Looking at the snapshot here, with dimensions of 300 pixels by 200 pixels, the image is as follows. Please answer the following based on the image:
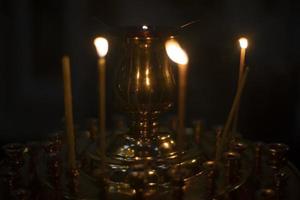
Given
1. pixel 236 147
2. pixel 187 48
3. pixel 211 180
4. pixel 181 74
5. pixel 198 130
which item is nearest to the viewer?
pixel 181 74

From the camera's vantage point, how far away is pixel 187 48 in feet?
4.58

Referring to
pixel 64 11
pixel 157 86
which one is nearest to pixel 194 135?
pixel 157 86

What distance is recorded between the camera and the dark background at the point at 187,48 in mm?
1340

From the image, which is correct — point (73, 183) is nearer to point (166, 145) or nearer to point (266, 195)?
point (166, 145)

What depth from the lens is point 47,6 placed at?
4.36 feet

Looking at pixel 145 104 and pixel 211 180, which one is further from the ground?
pixel 145 104

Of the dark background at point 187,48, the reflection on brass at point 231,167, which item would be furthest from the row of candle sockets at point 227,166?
the dark background at point 187,48

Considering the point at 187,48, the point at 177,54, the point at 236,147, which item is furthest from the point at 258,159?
the point at 187,48

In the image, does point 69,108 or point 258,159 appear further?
point 258,159

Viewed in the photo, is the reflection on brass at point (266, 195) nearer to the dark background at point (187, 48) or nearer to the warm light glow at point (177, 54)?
the warm light glow at point (177, 54)

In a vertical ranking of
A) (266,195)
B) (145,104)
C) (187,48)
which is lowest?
(266,195)

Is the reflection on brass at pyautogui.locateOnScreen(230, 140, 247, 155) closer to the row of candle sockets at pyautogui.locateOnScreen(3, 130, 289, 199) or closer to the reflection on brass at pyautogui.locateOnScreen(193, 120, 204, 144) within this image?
the row of candle sockets at pyautogui.locateOnScreen(3, 130, 289, 199)

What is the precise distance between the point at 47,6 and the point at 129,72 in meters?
0.57

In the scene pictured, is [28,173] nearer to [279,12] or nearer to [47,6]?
[47,6]
